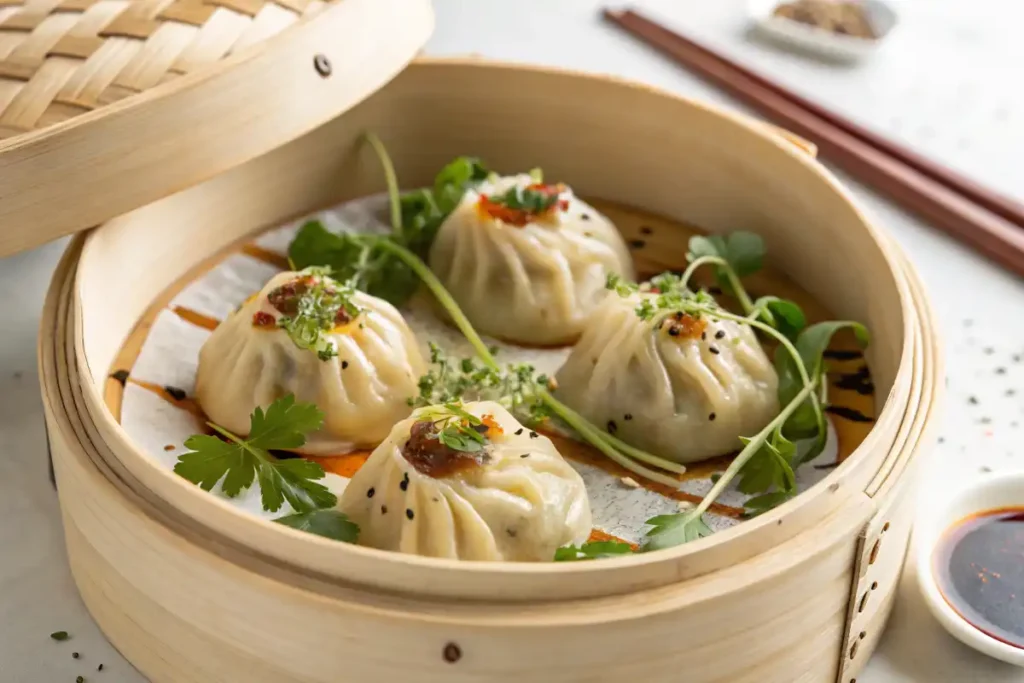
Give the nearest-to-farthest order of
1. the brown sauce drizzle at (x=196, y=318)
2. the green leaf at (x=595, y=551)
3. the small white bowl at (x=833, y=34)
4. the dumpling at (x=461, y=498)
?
1. the green leaf at (x=595, y=551)
2. the dumpling at (x=461, y=498)
3. the brown sauce drizzle at (x=196, y=318)
4. the small white bowl at (x=833, y=34)

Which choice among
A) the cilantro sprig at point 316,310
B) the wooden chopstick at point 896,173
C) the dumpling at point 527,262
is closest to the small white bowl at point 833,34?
the wooden chopstick at point 896,173

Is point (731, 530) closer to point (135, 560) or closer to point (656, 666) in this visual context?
point (656, 666)

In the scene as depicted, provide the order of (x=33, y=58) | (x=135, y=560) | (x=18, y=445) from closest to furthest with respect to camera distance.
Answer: (x=135, y=560), (x=33, y=58), (x=18, y=445)

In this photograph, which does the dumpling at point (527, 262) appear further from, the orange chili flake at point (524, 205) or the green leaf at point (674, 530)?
the green leaf at point (674, 530)

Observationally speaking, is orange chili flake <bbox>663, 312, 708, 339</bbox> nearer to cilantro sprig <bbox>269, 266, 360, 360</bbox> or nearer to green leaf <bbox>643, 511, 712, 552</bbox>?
green leaf <bbox>643, 511, 712, 552</bbox>

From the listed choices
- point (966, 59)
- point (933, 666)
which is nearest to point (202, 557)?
point (933, 666)

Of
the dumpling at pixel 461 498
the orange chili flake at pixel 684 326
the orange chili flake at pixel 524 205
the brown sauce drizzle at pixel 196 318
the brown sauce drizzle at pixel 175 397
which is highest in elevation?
the orange chili flake at pixel 524 205
